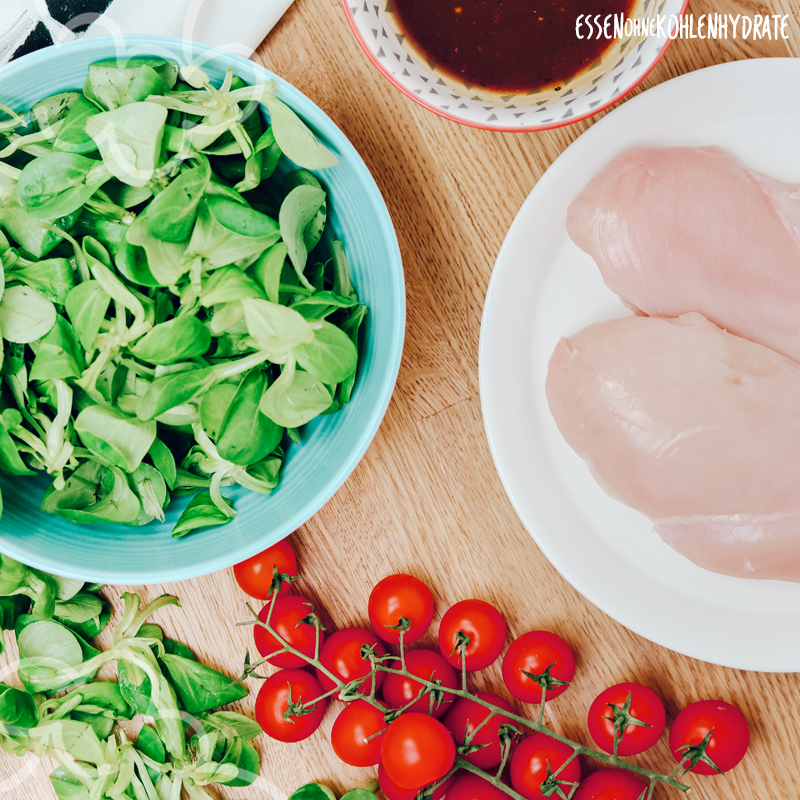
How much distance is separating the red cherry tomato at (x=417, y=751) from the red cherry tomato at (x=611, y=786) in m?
0.18

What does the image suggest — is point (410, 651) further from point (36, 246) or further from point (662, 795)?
point (36, 246)

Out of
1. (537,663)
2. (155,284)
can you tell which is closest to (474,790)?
(537,663)

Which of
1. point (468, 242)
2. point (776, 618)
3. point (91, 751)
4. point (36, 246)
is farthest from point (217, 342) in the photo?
point (776, 618)

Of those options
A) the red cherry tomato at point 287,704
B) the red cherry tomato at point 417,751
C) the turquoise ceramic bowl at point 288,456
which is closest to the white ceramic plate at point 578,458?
the turquoise ceramic bowl at point 288,456

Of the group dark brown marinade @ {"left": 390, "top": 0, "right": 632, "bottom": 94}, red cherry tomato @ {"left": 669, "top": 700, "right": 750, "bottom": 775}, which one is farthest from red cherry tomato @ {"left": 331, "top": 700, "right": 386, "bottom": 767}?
dark brown marinade @ {"left": 390, "top": 0, "right": 632, "bottom": 94}

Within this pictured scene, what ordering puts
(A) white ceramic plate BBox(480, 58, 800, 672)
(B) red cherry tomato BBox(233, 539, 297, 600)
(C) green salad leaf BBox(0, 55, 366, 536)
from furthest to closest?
(B) red cherry tomato BBox(233, 539, 297, 600) → (A) white ceramic plate BBox(480, 58, 800, 672) → (C) green salad leaf BBox(0, 55, 366, 536)

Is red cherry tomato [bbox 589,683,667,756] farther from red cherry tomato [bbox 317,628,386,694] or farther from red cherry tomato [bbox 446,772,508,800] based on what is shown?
red cherry tomato [bbox 317,628,386,694]

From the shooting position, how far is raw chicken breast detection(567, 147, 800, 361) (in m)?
0.73

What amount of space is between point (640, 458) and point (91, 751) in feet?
2.68

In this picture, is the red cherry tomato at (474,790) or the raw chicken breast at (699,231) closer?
the raw chicken breast at (699,231)

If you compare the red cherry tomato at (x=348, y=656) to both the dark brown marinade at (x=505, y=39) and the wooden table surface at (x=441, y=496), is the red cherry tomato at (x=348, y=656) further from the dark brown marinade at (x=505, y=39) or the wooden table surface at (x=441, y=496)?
the dark brown marinade at (x=505, y=39)

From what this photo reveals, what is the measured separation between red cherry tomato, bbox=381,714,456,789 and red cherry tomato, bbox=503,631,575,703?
0.11 m

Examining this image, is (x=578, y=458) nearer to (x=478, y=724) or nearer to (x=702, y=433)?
(x=702, y=433)

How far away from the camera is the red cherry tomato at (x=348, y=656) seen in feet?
2.87
